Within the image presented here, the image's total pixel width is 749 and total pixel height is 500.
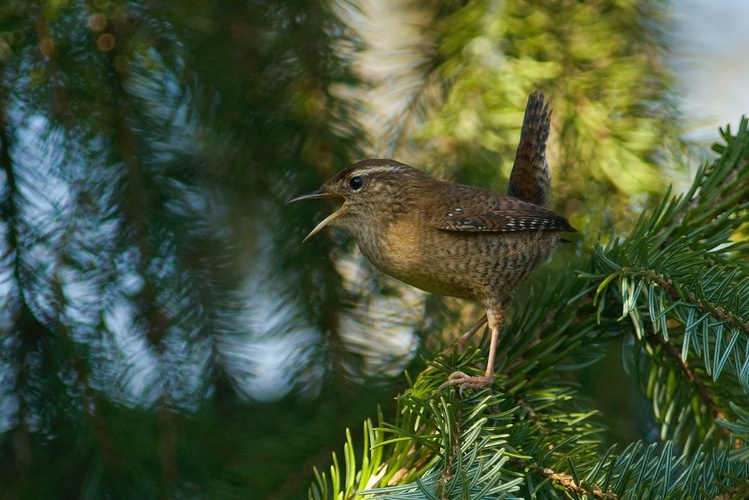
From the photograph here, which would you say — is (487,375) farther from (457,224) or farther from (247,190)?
(247,190)

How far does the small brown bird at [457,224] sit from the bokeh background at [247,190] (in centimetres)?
21

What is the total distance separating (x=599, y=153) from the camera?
306 centimetres

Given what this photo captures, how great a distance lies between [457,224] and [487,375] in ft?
2.29

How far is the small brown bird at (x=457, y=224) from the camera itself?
8.34ft

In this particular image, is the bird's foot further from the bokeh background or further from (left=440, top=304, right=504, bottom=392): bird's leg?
the bokeh background

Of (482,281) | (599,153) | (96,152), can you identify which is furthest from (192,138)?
(599,153)

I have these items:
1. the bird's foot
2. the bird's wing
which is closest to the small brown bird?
the bird's wing

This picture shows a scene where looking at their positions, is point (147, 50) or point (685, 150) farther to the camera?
point (685, 150)

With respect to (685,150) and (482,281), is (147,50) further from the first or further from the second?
(685,150)

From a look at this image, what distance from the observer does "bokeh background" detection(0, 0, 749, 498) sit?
2494 mm

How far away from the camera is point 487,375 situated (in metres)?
2.04

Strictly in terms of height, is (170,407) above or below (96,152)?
Answer: below

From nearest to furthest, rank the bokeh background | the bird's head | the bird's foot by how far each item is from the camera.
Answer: the bird's foot
the bokeh background
the bird's head

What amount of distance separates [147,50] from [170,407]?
1.26 m
